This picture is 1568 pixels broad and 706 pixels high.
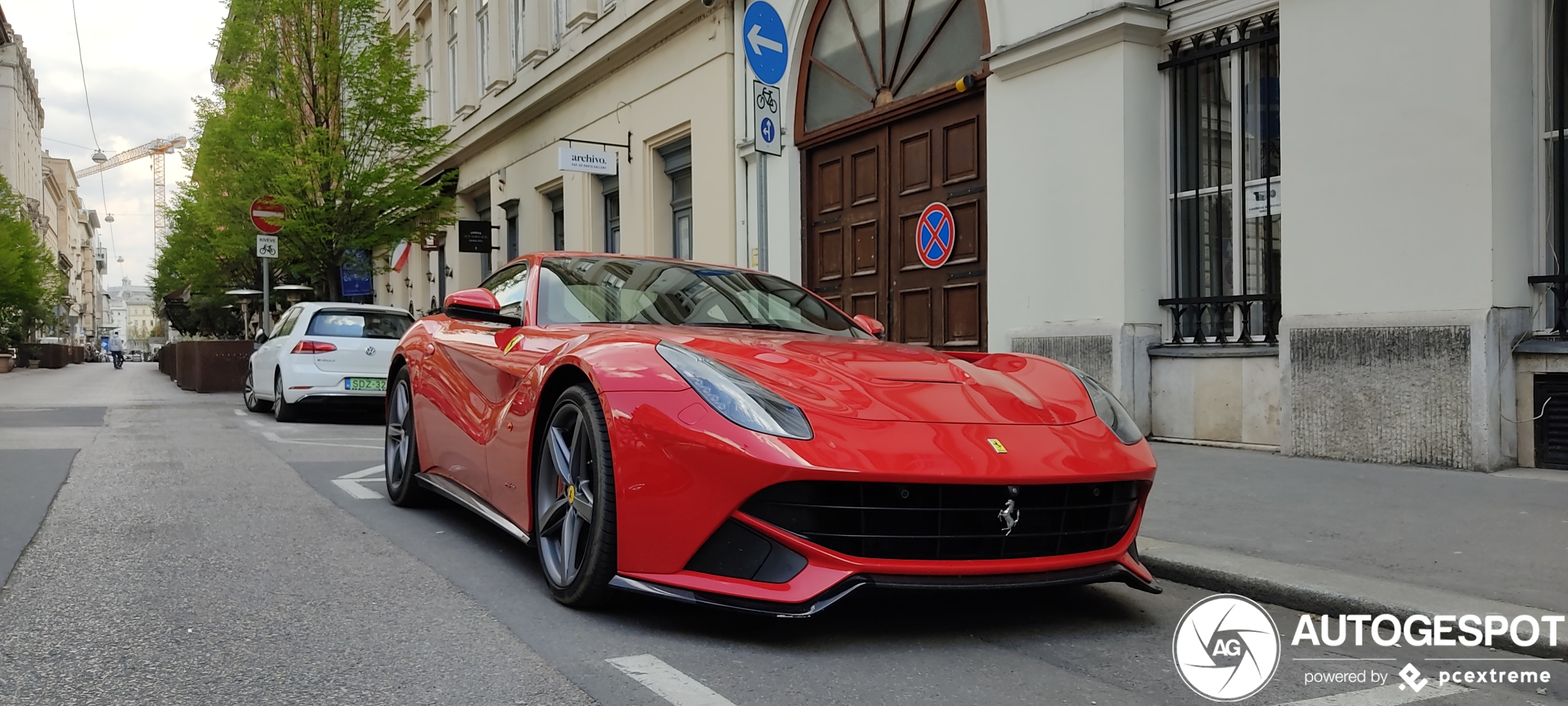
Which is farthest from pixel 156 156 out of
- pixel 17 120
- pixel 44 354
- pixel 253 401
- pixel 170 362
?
pixel 253 401

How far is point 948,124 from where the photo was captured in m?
10.8

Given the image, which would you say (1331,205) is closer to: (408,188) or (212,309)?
(408,188)

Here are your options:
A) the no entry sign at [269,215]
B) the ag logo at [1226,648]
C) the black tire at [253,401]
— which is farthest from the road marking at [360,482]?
the no entry sign at [269,215]

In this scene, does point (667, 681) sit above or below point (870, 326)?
below

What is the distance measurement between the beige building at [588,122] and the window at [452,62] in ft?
0.15

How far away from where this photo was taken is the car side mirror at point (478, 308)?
4465 millimetres

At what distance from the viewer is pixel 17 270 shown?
152 ft

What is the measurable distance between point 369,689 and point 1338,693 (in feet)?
7.83

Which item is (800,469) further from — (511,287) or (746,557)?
(511,287)

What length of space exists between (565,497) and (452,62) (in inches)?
986

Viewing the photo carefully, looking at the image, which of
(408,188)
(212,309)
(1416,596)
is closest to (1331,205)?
(1416,596)

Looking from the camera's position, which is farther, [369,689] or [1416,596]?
[1416,596]

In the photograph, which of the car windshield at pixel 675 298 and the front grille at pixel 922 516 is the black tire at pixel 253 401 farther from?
the front grille at pixel 922 516

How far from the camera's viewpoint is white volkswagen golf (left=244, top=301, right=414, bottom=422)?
12023 millimetres
